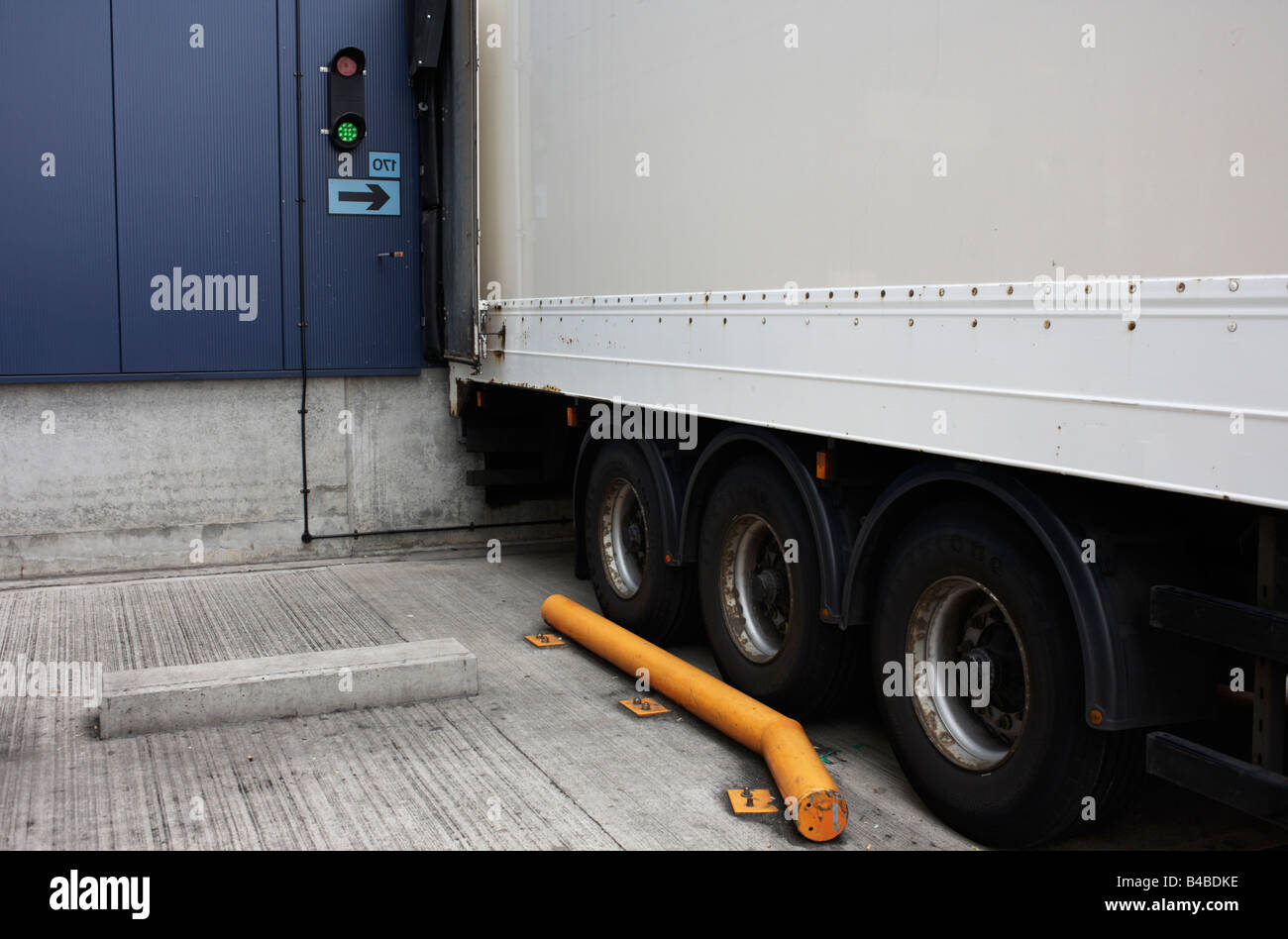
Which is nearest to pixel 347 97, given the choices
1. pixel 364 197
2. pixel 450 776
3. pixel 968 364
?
pixel 364 197

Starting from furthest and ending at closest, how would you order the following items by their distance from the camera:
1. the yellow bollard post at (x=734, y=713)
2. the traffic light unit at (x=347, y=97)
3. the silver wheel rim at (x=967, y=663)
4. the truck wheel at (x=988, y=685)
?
the traffic light unit at (x=347, y=97), the yellow bollard post at (x=734, y=713), the silver wheel rim at (x=967, y=663), the truck wheel at (x=988, y=685)

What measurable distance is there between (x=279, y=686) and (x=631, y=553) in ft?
7.31

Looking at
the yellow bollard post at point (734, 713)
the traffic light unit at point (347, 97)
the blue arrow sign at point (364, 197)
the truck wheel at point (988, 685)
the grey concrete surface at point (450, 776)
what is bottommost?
the grey concrete surface at point (450, 776)

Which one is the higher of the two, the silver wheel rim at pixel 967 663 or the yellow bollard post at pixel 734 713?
the silver wheel rim at pixel 967 663

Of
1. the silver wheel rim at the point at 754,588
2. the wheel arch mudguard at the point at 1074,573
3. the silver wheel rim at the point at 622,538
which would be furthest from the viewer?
the silver wheel rim at the point at 622,538

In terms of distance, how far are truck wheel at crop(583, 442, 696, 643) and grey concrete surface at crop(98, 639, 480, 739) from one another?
1106 mm

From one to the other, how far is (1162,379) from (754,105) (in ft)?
7.66

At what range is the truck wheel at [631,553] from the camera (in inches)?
250

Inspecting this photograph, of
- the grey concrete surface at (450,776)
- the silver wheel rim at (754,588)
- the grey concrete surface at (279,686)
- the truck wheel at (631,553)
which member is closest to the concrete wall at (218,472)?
the grey concrete surface at (450,776)

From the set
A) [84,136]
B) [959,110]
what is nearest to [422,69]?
[84,136]

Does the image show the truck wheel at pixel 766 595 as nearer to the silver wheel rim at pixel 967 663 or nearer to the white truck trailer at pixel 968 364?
the white truck trailer at pixel 968 364

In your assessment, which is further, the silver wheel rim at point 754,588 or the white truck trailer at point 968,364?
the silver wheel rim at point 754,588

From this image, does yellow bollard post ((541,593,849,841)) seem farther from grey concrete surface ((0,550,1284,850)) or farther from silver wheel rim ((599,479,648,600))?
silver wheel rim ((599,479,648,600))

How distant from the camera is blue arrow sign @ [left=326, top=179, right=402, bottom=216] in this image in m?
8.95
